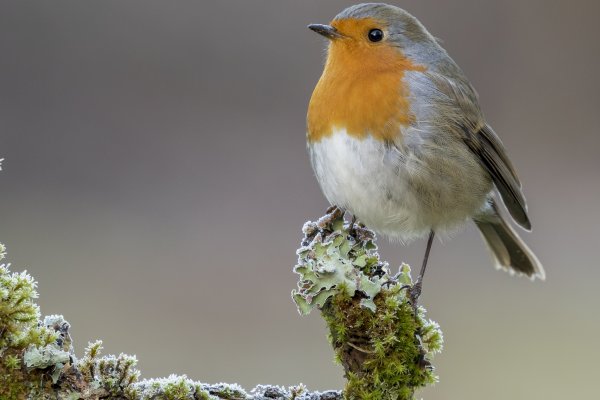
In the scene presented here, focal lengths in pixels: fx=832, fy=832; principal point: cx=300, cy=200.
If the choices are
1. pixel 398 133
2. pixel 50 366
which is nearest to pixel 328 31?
pixel 398 133

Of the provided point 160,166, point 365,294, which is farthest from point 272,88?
point 365,294

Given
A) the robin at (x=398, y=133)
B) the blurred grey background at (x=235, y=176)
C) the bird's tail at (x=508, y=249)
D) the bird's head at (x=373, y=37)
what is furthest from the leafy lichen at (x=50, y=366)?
the blurred grey background at (x=235, y=176)

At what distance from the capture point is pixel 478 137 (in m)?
3.31

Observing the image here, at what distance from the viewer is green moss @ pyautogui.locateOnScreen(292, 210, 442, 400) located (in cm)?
197

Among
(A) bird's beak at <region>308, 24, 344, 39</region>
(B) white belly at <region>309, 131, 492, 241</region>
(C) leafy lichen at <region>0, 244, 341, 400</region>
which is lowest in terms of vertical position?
(C) leafy lichen at <region>0, 244, 341, 400</region>

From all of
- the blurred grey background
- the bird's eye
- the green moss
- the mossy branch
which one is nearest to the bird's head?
the bird's eye

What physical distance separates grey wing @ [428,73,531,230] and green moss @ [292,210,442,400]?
118 centimetres

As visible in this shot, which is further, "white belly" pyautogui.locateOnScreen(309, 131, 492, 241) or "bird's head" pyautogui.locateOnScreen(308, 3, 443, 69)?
"bird's head" pyautogui.locateOnScreen(308, 3, 443, 69)

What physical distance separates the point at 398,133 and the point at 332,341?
3.36 ft

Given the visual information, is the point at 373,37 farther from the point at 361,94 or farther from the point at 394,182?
the point at 394,182

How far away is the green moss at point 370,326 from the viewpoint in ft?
6.47

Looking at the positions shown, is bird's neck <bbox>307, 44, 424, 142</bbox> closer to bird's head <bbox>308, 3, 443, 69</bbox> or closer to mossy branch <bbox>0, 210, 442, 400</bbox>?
bird's head <bbox>308, 3, 443, 69</bbox>

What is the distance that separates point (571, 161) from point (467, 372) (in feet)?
7.43

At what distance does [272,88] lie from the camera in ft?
19.9
